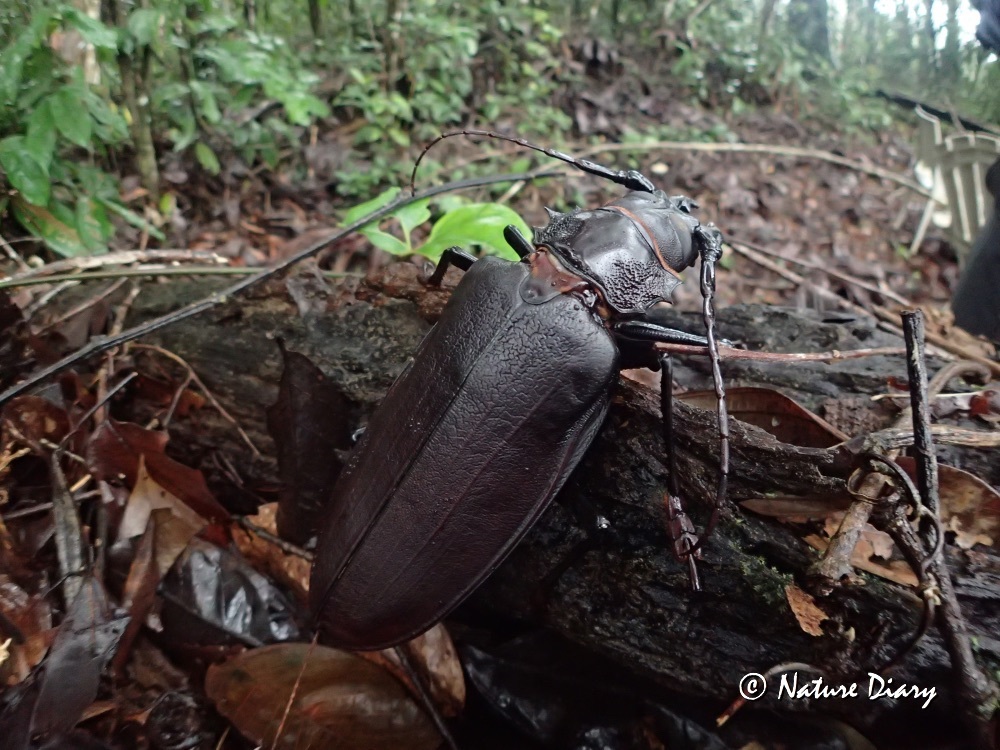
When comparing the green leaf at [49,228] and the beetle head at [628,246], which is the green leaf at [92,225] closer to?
the green leaf at [49,228]

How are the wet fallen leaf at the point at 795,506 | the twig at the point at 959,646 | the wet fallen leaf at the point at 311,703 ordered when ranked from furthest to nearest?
the wet fallen leaf at the point at 311,703 < the wet fallen leaf at the point at 795,506 < the twig at the point at 959,646

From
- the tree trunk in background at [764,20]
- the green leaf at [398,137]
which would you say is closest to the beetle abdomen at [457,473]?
the green leaf at [398,137]

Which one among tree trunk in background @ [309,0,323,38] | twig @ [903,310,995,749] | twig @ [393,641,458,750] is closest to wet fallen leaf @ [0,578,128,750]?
twig @ [393,641,458,750]

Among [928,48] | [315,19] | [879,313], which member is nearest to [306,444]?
[879,313]

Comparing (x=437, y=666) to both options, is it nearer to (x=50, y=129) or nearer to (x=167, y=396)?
(x=167, y=396)

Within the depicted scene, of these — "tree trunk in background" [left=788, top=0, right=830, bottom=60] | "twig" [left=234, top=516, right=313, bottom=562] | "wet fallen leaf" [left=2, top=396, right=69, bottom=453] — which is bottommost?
"twig" [left=234, top=516, right=313, bottom=562]

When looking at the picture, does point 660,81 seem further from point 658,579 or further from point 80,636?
point 80,636

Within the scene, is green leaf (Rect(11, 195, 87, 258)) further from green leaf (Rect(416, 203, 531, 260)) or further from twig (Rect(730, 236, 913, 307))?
twig (Rect(730, 236, 913, 307))
